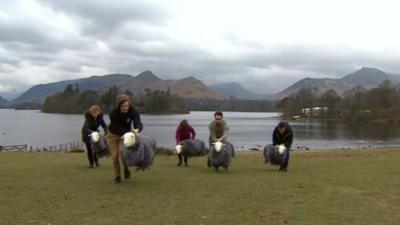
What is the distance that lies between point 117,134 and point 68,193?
1984 millimetres

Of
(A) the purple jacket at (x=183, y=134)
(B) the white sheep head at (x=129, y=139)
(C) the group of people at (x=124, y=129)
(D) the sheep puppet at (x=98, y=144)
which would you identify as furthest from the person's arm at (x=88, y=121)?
(B) the white sheep head at (x=129, y=139)

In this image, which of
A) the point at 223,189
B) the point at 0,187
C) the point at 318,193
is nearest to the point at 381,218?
the point at 318,193

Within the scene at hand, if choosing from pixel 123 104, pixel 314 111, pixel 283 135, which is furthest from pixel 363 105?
pixel 123 104

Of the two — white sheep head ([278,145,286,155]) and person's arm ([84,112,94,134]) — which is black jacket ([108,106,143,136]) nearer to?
person's arm ([84,112,94,134])

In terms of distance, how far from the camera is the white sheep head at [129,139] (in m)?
11.9

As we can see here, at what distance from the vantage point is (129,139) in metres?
11.9

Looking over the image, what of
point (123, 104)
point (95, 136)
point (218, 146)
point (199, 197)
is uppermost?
point (123, 104)

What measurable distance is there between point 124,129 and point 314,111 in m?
184

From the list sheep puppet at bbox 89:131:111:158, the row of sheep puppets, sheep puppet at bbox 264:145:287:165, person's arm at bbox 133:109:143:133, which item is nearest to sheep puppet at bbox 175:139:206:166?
the row of sheep puppets

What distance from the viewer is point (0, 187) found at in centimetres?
1212

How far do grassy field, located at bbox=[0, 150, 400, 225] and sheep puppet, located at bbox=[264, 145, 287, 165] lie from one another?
31.0 inches

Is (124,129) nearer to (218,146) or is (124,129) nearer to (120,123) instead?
(120,123)

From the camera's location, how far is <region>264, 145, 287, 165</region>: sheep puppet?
16969mm

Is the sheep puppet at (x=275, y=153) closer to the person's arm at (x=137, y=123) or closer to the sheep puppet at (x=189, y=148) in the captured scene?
the sheep puppet at (x=189, y=148)
